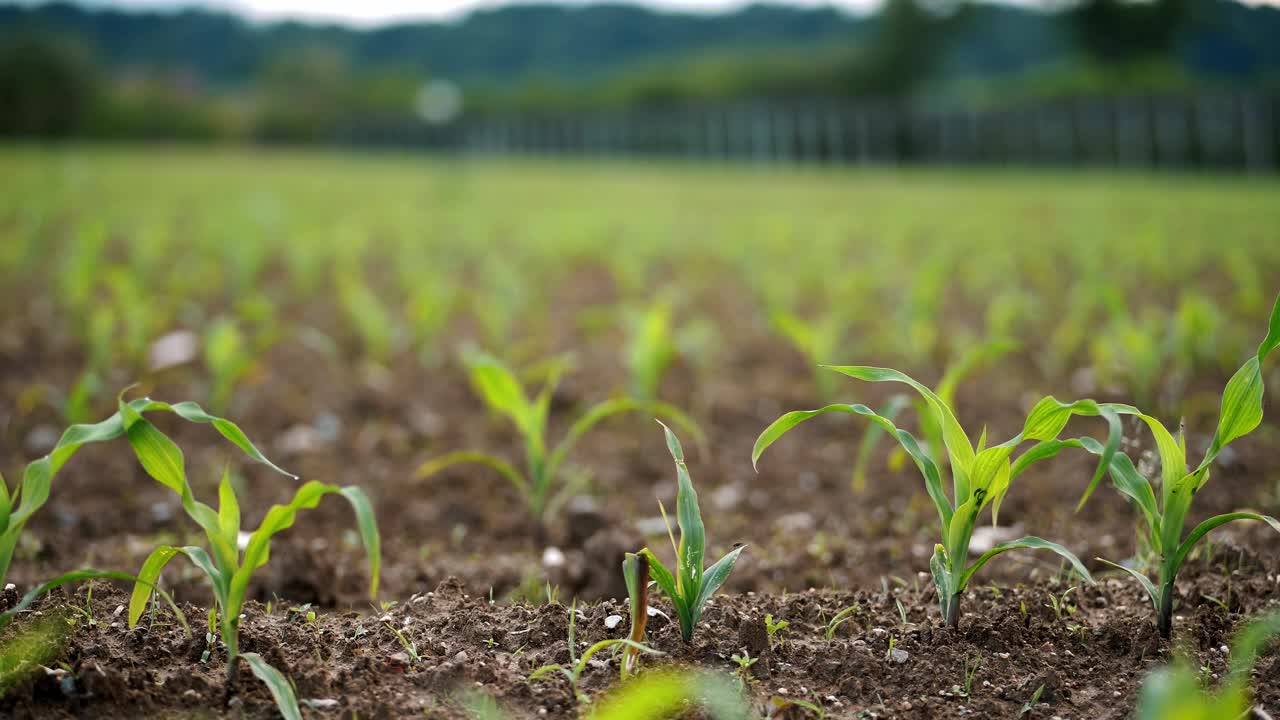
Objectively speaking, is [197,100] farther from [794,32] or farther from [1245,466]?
[794,32]

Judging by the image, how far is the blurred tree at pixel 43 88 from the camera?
2934 cm

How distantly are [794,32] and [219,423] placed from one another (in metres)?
120

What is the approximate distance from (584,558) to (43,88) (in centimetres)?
3649

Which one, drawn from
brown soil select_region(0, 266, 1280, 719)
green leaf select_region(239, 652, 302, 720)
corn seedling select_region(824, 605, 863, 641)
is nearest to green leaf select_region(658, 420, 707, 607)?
brown soil select_region(0, 266, 1280, 719)

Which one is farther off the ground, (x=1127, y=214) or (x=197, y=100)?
(x=197, y=100)

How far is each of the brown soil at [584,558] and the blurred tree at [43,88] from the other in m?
32.9

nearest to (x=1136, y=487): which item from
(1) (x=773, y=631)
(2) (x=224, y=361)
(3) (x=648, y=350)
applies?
(1) (x=773, y=631)

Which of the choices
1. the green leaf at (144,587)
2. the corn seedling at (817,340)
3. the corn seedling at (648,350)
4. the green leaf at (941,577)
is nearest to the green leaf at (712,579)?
the green leaf at (941,577)

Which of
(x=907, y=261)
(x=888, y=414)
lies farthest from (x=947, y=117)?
(x=888, y=414)

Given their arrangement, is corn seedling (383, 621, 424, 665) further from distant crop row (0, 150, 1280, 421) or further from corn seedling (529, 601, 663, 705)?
distant crop row (0, 150, 1280, 421)

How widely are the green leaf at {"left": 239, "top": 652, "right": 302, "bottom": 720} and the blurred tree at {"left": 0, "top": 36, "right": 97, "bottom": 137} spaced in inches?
1391

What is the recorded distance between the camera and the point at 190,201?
9.13 m

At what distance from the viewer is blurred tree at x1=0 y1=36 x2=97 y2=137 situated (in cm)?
2934

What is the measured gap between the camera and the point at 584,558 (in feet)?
6.19
